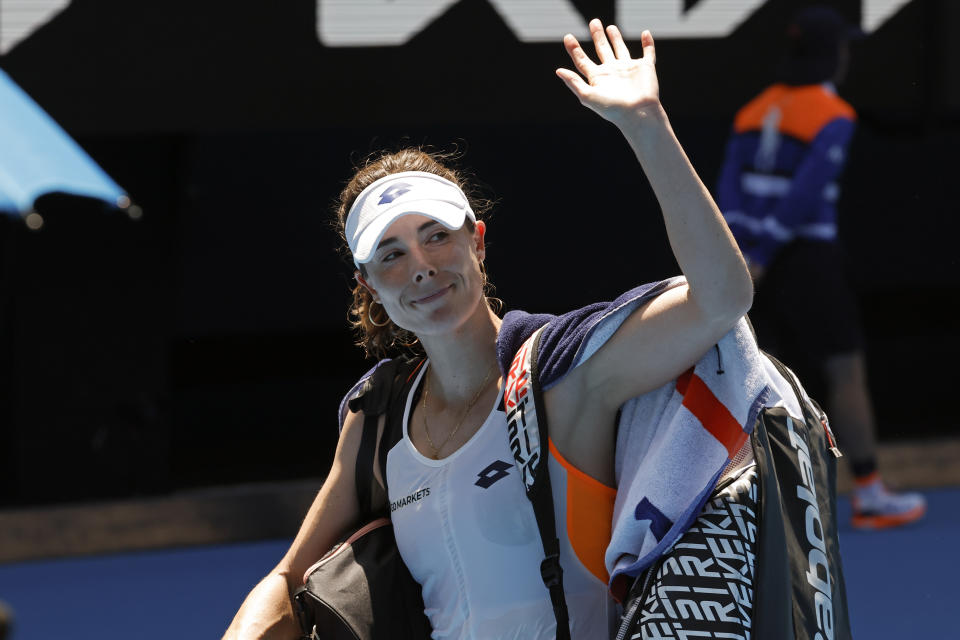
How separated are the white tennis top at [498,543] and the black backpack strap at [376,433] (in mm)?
119

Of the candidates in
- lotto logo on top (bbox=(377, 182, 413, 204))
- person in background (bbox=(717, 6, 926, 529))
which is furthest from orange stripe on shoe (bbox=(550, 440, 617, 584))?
person in background (bbox=(717, 6, 926, 529))

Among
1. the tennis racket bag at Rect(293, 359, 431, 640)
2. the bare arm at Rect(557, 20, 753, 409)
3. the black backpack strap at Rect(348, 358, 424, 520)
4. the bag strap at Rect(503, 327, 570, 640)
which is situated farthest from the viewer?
the black backpack strap at Rect(348, 358, 424, 520)

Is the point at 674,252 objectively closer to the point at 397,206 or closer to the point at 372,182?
the point at 397,206

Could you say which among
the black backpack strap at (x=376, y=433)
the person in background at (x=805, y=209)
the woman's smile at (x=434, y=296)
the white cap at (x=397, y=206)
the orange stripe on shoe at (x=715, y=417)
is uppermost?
the person in background at (x=805, y=209)

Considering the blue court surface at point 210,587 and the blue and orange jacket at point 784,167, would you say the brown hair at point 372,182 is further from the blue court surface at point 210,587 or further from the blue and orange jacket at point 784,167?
the blue and orange jacket at point 784,167

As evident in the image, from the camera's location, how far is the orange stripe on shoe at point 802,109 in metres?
5.10

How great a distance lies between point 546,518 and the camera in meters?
2.12

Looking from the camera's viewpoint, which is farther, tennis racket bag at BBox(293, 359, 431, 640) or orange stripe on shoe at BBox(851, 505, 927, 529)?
orange stripe on shoe at BBox(851, 505, 927, 529)

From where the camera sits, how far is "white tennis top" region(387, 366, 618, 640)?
7.04 feet

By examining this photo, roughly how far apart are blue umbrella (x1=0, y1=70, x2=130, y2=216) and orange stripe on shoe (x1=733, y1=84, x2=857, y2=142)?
7.49ft

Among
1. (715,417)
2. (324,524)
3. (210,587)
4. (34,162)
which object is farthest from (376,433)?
(210,587)

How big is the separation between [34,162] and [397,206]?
7.02 ft

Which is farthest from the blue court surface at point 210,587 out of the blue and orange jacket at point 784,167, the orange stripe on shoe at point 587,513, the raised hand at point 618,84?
the raised hand at point 618,84

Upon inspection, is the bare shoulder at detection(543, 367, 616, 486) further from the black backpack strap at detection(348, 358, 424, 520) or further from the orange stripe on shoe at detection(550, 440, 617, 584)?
the black backpack strap at detection(348, 358, 424, 520)
